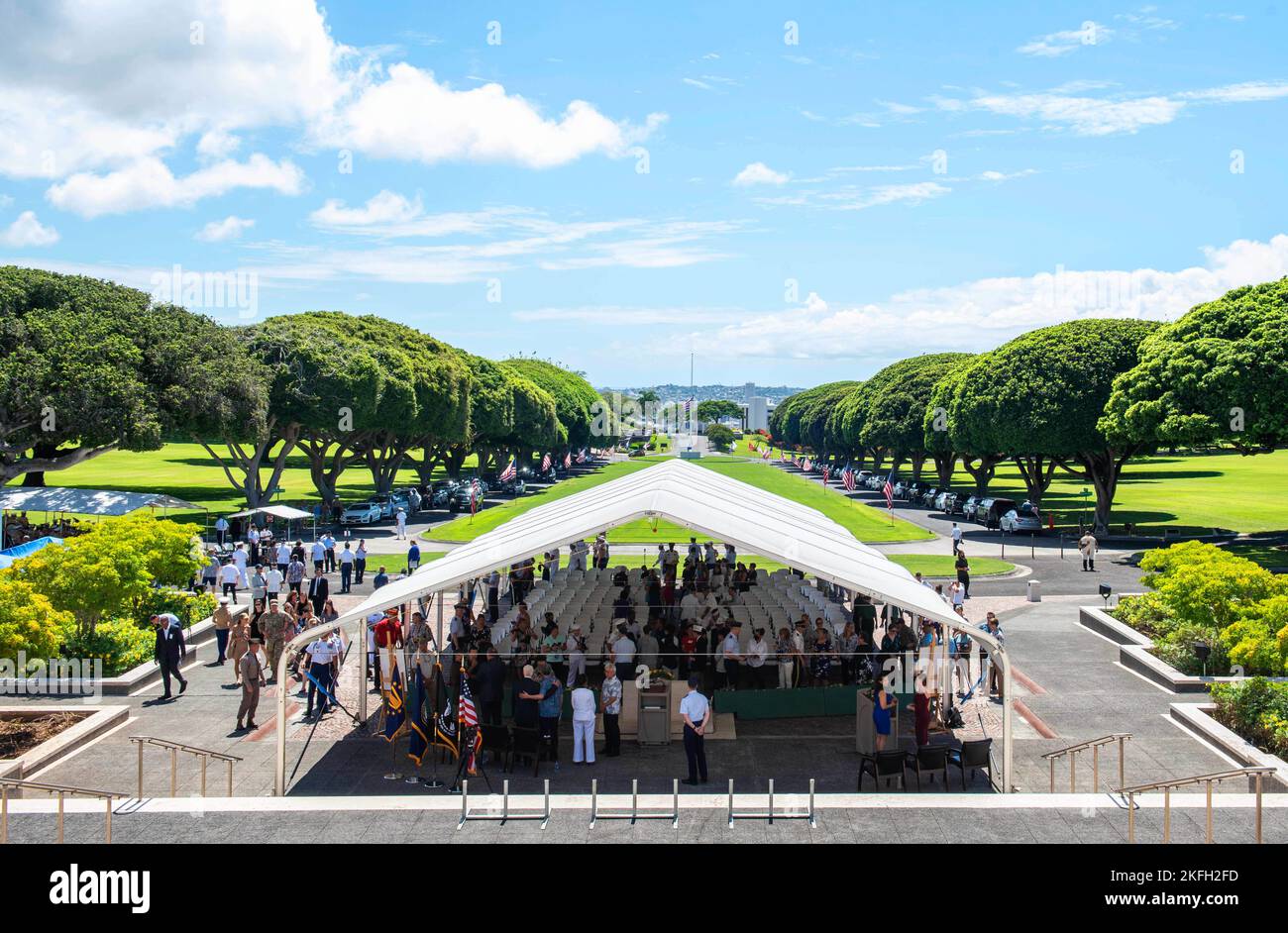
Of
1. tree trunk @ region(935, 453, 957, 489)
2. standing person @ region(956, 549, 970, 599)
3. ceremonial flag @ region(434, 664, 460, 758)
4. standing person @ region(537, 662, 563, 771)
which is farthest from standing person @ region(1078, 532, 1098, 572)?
tree trunk @ region(935, 453, 957, 489)

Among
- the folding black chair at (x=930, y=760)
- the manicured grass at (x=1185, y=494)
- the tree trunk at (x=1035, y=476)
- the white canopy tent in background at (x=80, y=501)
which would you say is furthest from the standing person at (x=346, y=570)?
the tree trunk at (x=1035, y=476)

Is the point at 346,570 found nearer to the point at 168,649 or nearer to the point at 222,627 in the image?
the point at 222,627

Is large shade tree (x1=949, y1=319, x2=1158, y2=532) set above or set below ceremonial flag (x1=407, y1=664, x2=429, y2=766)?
above

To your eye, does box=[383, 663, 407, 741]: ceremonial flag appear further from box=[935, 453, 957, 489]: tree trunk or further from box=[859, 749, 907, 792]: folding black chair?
box=[935, 453, 957, 489]: tree trunk

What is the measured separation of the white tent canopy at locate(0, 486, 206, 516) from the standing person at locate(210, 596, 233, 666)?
18.9 m

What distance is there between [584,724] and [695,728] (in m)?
1.87

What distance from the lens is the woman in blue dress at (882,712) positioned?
50.0 ft

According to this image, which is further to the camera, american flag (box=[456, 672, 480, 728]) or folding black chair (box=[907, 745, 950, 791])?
american flag (box=[456, 672, 480, 728])

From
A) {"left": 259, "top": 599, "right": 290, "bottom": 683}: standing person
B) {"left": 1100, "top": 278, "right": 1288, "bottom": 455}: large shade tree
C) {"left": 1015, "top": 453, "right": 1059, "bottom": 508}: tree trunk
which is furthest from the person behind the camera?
{"left": 1015, "top": 453, "right": 1059, "bottom": 508}: tree trunk

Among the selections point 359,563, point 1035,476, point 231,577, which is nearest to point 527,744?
point 231,577

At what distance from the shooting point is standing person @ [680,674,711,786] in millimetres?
14195

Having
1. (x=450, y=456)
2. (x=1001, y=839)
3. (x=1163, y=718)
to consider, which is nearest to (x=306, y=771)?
(x=1001, y=839)

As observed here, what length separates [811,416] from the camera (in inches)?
5133

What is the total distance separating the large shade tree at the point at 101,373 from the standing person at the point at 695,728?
33.3m
